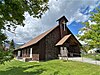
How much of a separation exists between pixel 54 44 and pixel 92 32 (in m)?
11.8

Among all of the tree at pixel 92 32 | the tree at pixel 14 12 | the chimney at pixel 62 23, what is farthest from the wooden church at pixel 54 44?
the tree at pixel 14 12

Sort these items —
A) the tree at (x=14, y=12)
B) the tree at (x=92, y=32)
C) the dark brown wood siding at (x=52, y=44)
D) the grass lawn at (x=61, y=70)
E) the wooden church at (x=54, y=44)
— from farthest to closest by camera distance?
the dark brown wood siding at (x=52, y=44)
the wooden church at (x=54, y=44)
the tree at (x=92, y=32)
the grass lawn at (x=61, y=70)
the tree at (x=14, y=12)

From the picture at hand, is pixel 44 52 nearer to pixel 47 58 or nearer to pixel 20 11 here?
pixel 47 58

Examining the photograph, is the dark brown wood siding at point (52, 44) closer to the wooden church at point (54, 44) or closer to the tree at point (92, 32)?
the wooden church at point (54, 44)

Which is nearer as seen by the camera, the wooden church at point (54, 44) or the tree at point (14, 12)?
the tree at point (14, 12)

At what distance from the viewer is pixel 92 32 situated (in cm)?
2608

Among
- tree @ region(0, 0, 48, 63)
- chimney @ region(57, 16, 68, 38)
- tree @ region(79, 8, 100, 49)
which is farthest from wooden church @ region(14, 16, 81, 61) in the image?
tree @ region(0, 0, 48, 63)

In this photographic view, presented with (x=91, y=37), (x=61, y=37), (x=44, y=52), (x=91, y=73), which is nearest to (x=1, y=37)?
(x=91, y=73)

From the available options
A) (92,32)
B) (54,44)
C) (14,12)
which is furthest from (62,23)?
(14,12)

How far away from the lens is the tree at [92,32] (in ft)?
79.9

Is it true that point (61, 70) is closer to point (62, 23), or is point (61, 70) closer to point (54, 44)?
point (54, 44)

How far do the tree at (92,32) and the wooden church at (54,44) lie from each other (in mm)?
6959

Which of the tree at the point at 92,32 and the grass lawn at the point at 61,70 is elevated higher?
the tree at the point at 92,32

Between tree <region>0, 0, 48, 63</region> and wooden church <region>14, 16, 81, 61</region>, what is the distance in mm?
21243
